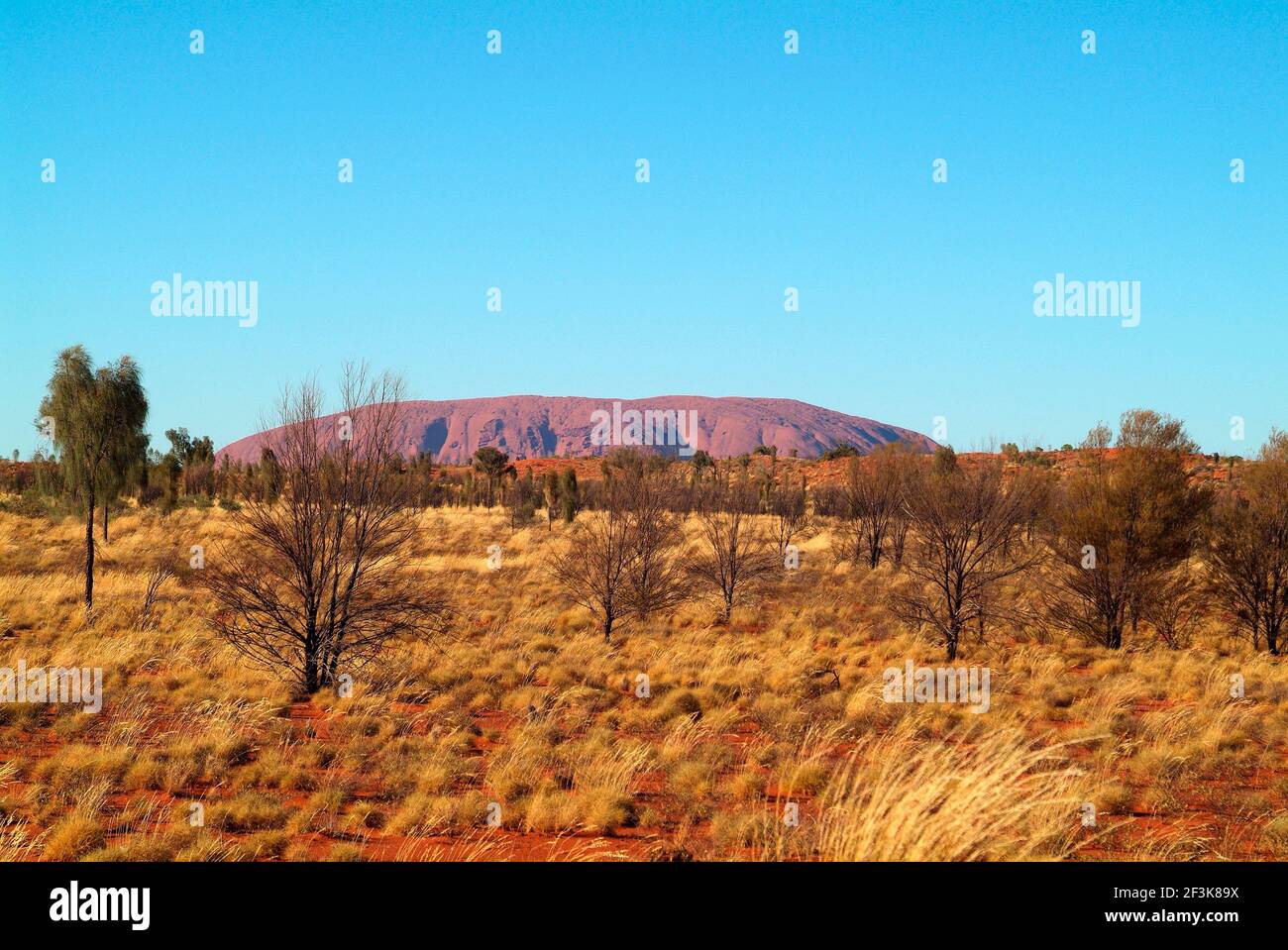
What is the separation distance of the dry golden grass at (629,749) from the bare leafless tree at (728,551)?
2041 millimetres

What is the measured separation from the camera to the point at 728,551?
22.9 meters

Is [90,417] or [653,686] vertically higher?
[90,417]

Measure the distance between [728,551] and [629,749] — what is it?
41.8 ft

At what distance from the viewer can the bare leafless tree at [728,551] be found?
22.2 metres

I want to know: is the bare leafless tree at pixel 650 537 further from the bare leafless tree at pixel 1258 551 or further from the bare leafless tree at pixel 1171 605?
the bare leafless tree at pixel 1258 551

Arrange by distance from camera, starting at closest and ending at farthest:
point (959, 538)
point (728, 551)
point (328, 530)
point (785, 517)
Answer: point (328, 530), point (959, 538), point (728, 551), point (785, 517)

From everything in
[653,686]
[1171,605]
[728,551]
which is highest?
[728,551]

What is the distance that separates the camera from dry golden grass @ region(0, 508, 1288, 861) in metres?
7.30

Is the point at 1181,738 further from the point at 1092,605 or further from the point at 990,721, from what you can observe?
the point at 1092,605

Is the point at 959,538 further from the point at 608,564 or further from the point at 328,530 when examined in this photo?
the point at 328,530

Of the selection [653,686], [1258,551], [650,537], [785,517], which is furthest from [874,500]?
[653,686]

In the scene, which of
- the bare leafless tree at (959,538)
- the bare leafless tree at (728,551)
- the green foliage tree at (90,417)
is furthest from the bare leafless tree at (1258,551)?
the green foliage tree at (90,417)

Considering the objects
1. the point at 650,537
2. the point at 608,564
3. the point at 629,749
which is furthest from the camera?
the point at 608,564
